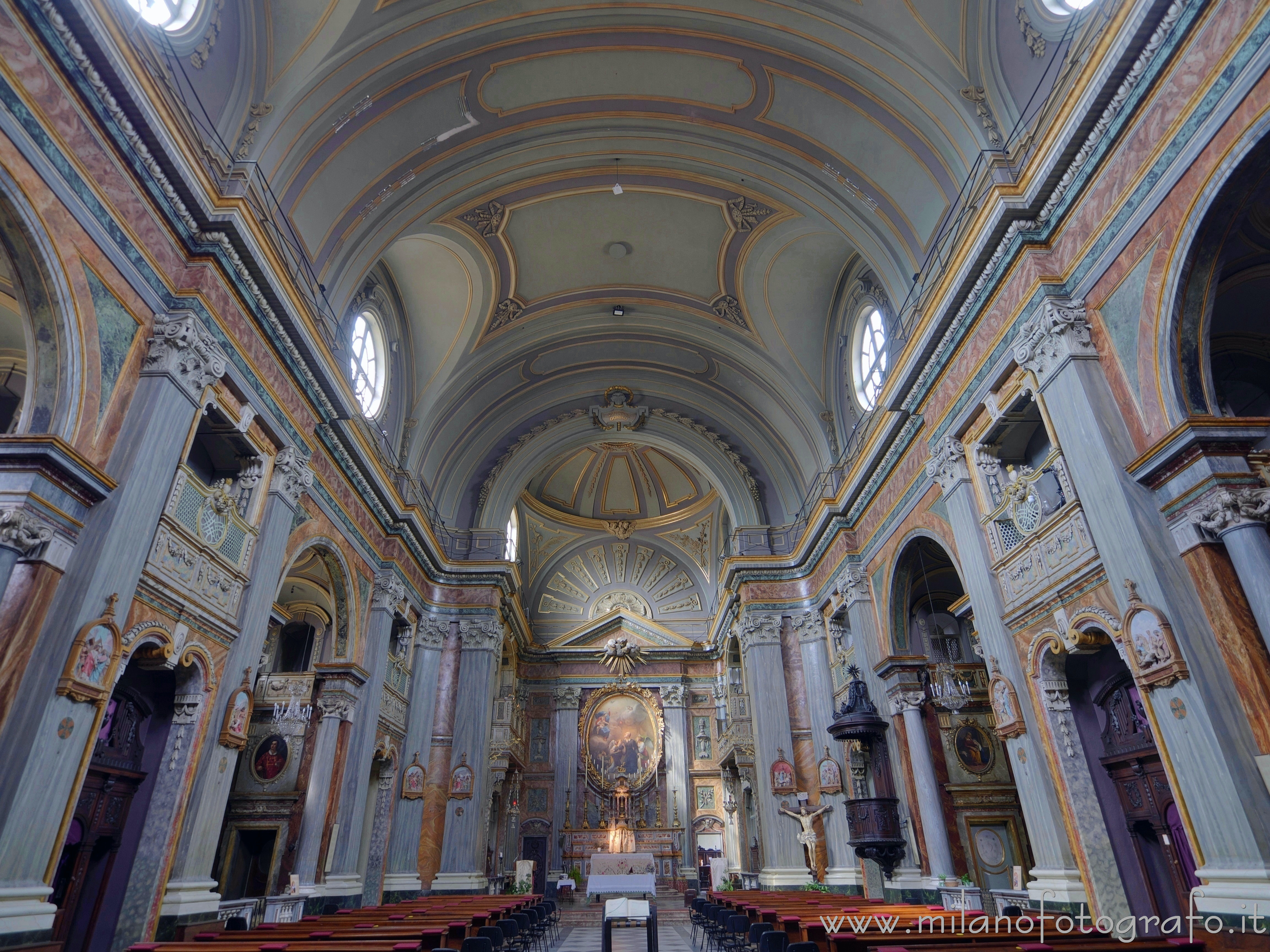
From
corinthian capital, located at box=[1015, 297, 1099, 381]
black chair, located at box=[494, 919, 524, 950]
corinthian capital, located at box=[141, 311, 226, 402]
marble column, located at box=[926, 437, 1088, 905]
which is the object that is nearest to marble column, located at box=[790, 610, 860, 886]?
marble column, located at box=[926, 437, 1088, 905]

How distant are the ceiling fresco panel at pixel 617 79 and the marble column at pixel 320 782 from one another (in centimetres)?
1082

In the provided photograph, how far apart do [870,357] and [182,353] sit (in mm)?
12426

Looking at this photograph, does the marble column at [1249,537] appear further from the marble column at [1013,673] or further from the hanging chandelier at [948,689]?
the hanging chandelier at [948,689]

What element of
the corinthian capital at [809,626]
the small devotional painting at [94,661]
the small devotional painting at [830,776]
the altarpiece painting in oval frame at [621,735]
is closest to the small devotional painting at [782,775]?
the small devotional painting at [830,776]

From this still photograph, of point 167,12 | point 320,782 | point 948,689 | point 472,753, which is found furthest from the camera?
point 472,753

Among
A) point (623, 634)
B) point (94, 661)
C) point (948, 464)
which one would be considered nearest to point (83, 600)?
point (94, 661)

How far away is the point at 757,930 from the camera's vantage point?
8320mm

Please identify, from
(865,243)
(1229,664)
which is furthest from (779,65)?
(1229,664)

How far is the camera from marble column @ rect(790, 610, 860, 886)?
49.6 feet

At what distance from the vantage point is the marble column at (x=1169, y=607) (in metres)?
5.79

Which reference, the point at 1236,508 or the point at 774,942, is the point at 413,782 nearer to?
the point at 774,942

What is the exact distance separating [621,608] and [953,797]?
16.9 meters

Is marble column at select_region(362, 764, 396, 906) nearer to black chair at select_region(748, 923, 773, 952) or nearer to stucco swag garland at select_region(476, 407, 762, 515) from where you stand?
stucco swag garland at select_region(476, 407, 762, 515)

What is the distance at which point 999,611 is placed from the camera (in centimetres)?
955
